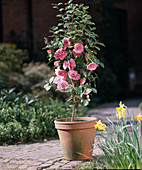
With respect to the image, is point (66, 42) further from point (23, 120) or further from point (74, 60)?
point (23, 120)

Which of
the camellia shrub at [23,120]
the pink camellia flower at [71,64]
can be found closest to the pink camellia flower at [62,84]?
the pink camellia flower at [71,64]

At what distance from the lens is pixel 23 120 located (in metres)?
5.47

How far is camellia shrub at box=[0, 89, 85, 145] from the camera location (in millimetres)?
5035

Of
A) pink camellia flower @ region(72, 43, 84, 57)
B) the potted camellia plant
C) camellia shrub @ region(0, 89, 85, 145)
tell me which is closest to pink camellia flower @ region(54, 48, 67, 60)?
the potted camellia plant

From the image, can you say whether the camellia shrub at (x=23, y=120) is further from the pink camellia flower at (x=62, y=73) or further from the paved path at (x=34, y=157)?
the pink camellia flower at (x=62, y=73)

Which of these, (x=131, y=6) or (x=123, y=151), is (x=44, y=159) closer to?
(x=123, y=151)

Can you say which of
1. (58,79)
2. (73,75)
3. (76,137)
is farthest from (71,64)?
(76,137)

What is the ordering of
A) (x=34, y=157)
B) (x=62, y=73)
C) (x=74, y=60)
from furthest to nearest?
(x=34, y=157) → (x=74, y=60) → (x=62, y=73)

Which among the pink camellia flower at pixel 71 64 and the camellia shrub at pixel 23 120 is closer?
the pink camellia flower at pixel 71 64

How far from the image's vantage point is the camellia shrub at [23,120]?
5.04m

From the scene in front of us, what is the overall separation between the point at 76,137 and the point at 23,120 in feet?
6.71

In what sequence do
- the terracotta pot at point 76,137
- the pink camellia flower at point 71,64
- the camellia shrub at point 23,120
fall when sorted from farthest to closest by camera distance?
the camellia shrub at point 23,120 → the pink camellia flower at point 71,64 → the terracotta pot at point 76,137

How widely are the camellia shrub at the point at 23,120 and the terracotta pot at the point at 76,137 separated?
57.6 inches

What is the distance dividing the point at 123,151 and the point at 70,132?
2.42 ft
